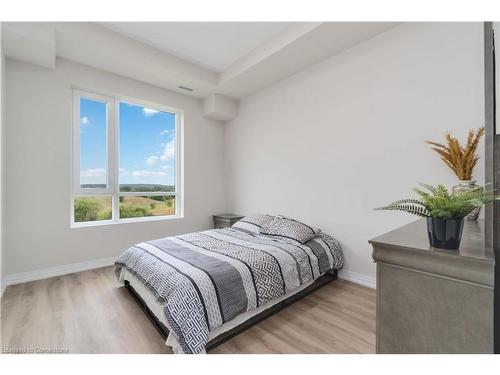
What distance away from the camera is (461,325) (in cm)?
74

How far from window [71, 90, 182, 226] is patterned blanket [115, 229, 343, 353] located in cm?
124

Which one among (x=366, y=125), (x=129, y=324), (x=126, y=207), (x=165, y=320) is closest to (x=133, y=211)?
(x=126, y=207)

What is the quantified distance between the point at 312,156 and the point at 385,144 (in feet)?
2.89

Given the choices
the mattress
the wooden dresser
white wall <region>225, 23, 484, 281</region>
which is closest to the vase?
white wall <region>225, 23, 484, 281</region>

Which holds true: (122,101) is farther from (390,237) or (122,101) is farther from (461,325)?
(461,325)

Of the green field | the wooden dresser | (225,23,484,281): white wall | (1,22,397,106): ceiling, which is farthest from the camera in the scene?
the green field

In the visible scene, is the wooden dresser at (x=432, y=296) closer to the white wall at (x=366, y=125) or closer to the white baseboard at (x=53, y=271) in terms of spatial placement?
the white wall at (x=366, y=125)

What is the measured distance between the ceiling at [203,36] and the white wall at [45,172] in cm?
85

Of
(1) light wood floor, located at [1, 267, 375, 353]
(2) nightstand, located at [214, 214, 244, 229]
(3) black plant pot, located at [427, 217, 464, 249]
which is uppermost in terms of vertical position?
(3) black plant pot, located at [427, 217, 464, 249]

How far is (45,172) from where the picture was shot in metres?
2.75

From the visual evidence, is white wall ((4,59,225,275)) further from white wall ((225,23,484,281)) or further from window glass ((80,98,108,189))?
white wall ((225,23,484,281))

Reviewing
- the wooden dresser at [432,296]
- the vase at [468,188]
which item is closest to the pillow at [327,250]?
the vase at [468,188]

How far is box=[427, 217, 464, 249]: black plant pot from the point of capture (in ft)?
2.61

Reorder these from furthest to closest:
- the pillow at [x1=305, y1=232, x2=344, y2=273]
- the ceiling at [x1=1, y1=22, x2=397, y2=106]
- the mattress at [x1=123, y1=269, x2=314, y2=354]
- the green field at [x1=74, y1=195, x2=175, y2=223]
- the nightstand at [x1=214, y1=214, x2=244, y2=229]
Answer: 1. the nightstand at [x1=214, y1=214, x2=244, y2=229]
2. the green field at [x1=74, y1=195, x2=175, y2=223]
3. the pillow at [x1=305, y1=232, x2=344, y2=273]
4. the ceiling at [x1=1, y1=22, x2=397, y2=106]
5. the mattress at [x1=123, y1=269, x2=314, y2=354]
